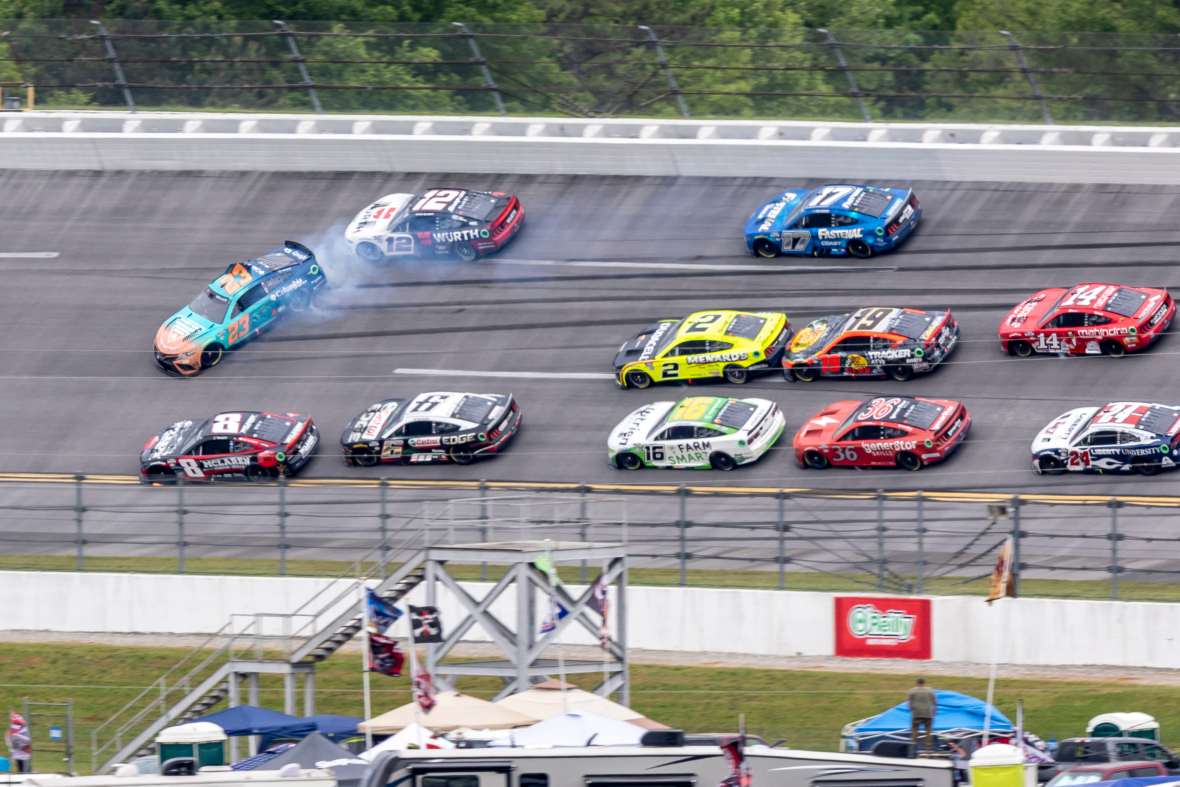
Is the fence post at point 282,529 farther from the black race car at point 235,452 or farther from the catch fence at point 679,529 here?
the black race car at point 235,452

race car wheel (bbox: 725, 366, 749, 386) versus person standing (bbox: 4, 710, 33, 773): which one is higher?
race car wheel (bbox: 725, 366, 749, 386)

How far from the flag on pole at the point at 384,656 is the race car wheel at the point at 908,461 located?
513 inches

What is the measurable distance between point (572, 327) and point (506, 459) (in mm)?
5070

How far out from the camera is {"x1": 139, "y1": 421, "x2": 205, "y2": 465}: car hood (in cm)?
3459

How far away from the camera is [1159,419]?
3012cm

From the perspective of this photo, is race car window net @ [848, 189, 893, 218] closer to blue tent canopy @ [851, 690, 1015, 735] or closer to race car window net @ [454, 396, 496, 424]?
race car window net @ [454, 396, 496, 424]

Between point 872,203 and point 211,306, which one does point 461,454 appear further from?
point 872,203

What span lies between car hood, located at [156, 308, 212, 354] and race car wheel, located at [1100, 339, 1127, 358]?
18.7 m

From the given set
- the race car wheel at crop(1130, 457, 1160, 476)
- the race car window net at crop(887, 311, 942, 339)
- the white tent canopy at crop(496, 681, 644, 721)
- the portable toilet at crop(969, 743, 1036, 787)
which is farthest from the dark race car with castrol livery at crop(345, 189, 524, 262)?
the portable toilet at crop(969, 743, 1036, 787)

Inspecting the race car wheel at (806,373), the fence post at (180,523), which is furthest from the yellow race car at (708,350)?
the fence post at (180,523)

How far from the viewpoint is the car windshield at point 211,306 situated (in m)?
38.7

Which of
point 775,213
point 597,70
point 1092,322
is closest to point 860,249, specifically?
point 775,213

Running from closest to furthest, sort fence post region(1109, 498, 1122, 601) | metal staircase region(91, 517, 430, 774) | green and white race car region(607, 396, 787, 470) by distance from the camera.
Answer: metal staircase region(91, 517, 430, 774), fence post region(1109, 498, 1122, 601), green and white race car region(607, 396, 787, 470)

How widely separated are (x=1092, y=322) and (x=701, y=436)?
782cm
